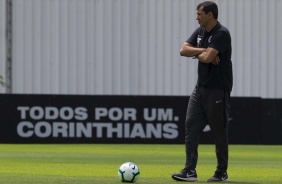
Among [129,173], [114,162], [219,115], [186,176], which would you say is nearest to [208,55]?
[219,115]

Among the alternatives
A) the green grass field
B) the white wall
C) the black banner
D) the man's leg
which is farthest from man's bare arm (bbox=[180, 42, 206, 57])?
the white wall

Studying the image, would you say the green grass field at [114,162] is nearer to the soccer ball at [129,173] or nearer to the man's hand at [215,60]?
the soccer ball at [129,173]

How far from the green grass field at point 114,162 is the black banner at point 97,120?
27.5 inches

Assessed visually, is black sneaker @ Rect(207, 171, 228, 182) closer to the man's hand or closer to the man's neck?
the man's hand

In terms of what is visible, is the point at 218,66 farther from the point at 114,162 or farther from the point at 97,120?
the point at 97,120

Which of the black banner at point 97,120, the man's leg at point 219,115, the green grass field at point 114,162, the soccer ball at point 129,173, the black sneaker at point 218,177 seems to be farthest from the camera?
the black banner at point 97,120

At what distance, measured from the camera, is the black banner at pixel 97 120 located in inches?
913

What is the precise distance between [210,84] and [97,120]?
12311mm

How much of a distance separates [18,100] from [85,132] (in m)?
1.81

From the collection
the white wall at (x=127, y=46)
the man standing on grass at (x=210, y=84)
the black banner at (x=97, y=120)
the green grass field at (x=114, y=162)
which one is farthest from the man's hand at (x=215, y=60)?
the white wall at (x=127, y=46)

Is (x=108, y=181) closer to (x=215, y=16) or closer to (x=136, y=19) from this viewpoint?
(x=215, y=16)

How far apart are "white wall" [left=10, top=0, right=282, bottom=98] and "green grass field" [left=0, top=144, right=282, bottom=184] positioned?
917 centimetres

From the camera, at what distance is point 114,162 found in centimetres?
1611

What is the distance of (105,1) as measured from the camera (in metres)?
31.2
